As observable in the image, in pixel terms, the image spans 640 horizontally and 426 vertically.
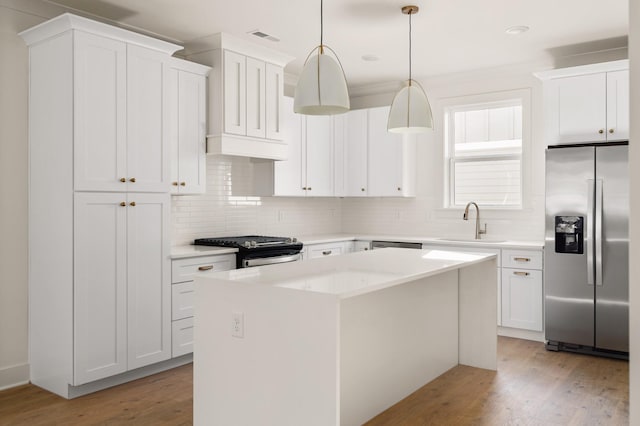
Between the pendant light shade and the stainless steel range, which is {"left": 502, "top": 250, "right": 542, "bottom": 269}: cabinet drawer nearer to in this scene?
the stainless steel range

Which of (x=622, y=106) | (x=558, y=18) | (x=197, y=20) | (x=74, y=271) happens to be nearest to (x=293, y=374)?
(x=74, y=271)

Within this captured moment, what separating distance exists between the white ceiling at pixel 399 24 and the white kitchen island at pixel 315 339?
1.88m

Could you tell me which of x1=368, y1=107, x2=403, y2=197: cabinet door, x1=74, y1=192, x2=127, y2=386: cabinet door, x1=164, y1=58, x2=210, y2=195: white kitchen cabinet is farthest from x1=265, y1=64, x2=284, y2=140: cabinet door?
x1=74, y1=192, x2=127, y2=386: cabinet door

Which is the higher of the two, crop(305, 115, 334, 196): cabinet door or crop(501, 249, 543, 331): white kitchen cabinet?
crop(305, 115, 334, 196): cabinet door

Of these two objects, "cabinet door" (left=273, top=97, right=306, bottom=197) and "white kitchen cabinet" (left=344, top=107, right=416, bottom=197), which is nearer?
"cabinet door" (left=273, top=97, right=306, bottom=197)

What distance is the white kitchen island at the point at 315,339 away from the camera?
2.20 meters

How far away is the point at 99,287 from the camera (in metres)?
3.50

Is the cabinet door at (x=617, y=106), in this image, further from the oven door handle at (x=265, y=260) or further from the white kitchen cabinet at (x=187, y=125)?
the white kitchen cabinet at (x=187, y=125)

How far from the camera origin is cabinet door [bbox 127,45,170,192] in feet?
12.1

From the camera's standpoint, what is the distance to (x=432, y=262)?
127 inches

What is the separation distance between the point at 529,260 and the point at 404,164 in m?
1.81

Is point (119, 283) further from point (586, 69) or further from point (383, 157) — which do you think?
point (586, 69)

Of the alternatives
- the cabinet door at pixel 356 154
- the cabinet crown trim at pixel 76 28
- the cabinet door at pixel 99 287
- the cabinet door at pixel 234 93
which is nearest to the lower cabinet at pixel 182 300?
the cabinet door at pixel 99 287

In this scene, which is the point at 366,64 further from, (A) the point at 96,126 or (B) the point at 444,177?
(A) the point at 96,126
